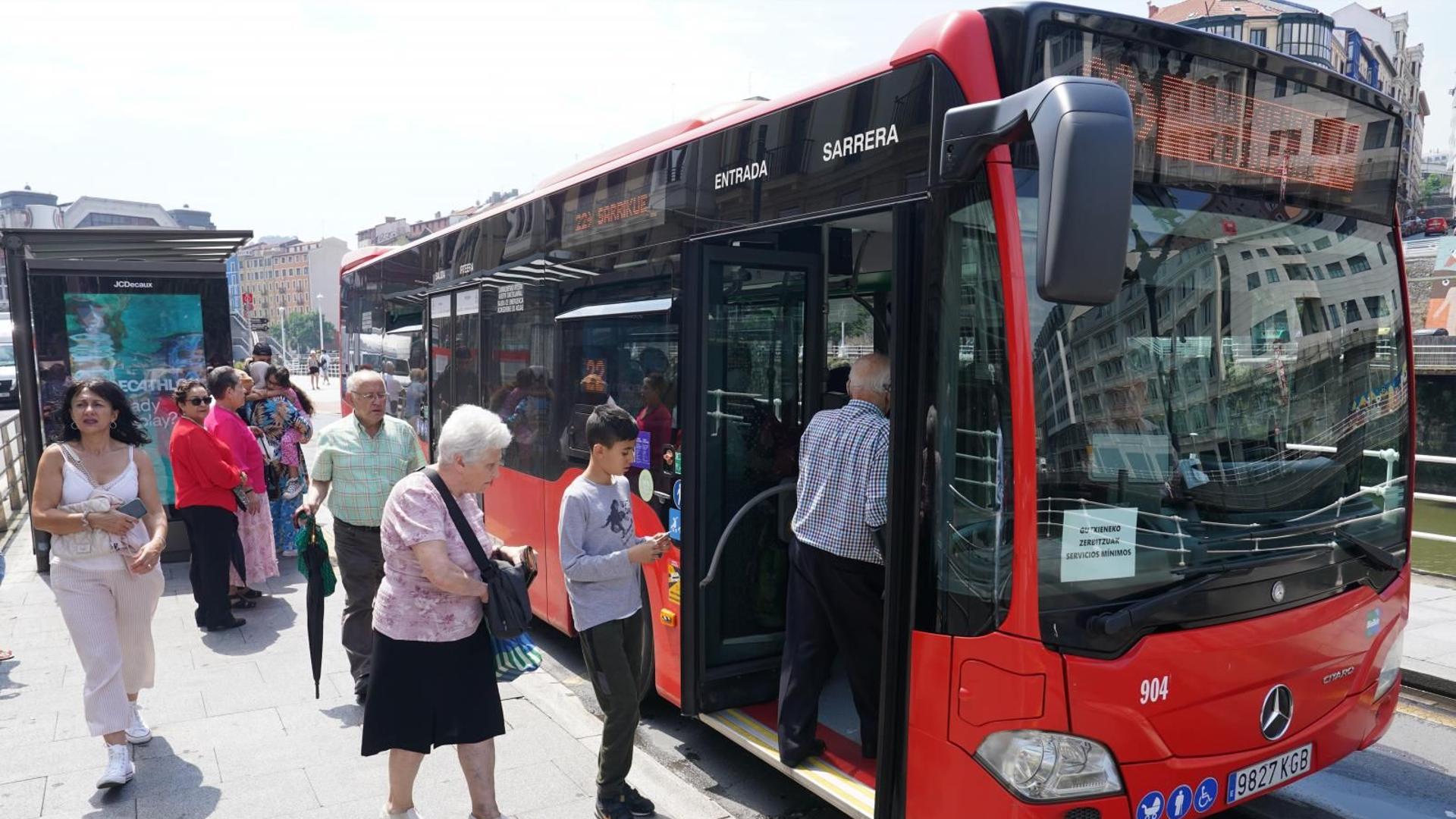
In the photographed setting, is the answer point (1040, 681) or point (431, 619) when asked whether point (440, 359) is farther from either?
point (1040, 681)

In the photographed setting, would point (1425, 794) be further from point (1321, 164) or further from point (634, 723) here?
point (634, 723)

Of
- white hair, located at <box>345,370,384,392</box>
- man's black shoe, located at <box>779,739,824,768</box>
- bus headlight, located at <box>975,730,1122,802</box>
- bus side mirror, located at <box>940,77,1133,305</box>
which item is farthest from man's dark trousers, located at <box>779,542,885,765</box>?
white hair, located at <box>345,370,384,392</box>

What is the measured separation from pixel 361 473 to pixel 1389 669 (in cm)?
478

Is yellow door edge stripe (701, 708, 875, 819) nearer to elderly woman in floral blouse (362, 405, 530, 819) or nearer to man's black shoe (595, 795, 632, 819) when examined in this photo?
man's black shoe (595, 795, 632, 819)

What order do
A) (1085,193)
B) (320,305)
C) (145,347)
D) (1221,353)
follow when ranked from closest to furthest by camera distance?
(1085,193) → (1221,353) → (145,347) → (320,305)

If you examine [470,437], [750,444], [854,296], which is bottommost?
[750,444]

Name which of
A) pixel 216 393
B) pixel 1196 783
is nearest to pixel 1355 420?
pixel 1196 783

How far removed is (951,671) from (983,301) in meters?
1.16

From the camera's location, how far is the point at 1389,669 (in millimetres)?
3725

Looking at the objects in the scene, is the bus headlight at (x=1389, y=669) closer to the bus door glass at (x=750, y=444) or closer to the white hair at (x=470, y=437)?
the bus door glass at (x=750, y=444)

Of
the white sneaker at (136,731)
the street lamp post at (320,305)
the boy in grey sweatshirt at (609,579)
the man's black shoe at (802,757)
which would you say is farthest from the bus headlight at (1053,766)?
the street lamp post at (320,305)

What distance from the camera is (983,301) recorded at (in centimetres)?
285

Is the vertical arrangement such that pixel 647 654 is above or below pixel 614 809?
above

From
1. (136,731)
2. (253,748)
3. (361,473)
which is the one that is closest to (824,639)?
(361,473)
